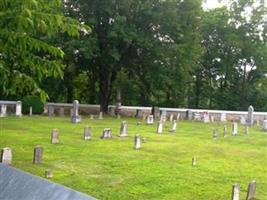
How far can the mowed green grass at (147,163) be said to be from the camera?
9.84 m

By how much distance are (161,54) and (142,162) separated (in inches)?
795

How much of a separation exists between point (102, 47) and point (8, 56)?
25.0m

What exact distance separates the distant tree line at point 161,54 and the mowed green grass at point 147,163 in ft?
8.43

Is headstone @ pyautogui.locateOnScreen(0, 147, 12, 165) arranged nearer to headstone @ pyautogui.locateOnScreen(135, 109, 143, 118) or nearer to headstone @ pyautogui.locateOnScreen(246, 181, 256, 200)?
headstone @ pyautogui.locateOnScreen(246, 181, 256, 200)

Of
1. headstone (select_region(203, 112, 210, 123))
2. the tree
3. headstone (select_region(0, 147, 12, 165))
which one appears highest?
the tree

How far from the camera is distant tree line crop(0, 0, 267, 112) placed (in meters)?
32.6

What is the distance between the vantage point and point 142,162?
1293 centimetres

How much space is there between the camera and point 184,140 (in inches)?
741

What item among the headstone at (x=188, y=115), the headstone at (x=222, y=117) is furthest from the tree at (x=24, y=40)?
the headstone at (x=222, y=117)

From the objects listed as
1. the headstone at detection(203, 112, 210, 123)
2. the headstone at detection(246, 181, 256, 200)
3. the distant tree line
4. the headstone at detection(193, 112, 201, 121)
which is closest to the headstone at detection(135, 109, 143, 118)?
the distant tree line

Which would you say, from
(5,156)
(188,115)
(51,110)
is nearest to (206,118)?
(188,115)

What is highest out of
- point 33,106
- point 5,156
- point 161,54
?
point 161,54

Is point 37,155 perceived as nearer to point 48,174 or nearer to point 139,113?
point 48,174

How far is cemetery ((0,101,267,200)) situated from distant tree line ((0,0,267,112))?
2568 mm
